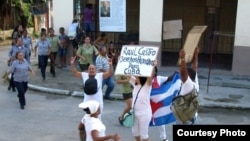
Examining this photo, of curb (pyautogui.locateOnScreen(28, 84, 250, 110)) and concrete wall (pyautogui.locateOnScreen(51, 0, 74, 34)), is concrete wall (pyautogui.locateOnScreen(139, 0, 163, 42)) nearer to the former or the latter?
concrete wall (pyautogui.locateOnScreen(51, 0, 74, 34))

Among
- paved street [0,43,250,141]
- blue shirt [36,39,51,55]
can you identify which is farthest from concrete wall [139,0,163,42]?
blue shirt [36,39,51,55]

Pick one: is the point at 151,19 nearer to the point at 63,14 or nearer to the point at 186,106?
the point at 63,14

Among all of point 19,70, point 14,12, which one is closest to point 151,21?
point 19,70

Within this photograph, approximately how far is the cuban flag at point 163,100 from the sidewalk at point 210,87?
3.89m

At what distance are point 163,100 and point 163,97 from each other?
0.18 ft

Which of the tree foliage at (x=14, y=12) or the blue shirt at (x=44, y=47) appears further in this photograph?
the tree foliage at (x=14, y=12)

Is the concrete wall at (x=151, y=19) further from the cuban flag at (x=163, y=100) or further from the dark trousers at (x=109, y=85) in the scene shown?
the cuban flag at (x=163, y=100)

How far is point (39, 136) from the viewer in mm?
8750

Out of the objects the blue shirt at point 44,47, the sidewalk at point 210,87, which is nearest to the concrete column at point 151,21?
the sidewalk at point 210,87

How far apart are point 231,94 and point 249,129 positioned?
28.1 ft

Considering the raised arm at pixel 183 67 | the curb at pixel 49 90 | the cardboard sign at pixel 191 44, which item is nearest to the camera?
the raised arm at pixel 183 67

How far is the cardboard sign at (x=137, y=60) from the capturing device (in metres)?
6.88

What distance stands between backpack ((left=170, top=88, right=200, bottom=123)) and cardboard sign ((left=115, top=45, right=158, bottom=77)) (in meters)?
0.78

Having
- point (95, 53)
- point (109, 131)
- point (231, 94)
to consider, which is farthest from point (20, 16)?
point (109, 131)
